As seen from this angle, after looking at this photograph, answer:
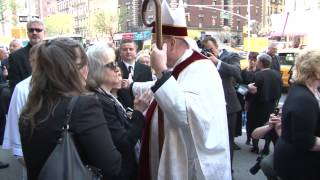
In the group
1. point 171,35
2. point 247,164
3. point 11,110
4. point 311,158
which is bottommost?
point 247,164

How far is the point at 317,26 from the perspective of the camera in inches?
1158

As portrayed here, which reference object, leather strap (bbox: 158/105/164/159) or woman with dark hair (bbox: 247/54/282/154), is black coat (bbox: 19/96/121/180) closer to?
leather strap (bbox: 158/105/164/159)

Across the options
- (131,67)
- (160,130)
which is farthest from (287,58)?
(160,130)

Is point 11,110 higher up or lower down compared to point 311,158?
higher up

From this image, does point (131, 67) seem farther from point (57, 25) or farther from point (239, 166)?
point (57, 25)

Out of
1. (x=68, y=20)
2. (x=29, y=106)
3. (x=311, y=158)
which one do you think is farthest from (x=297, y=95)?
(x=68, y=20)

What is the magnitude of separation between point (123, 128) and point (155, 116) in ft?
0.74

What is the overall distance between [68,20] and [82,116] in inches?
3663

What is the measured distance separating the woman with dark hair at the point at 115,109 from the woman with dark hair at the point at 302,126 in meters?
1.01

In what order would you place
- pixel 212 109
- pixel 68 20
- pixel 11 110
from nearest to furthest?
1. pixel 212 109
2. pixel 11 110
3. pixel 68 20

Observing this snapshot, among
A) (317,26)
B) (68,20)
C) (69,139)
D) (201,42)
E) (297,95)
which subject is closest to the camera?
(69,139)

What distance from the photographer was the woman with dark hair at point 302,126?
273 cm

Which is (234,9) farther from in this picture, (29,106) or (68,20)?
(29,106)

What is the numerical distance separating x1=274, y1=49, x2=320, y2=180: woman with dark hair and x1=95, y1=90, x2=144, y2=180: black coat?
3.45 ft
